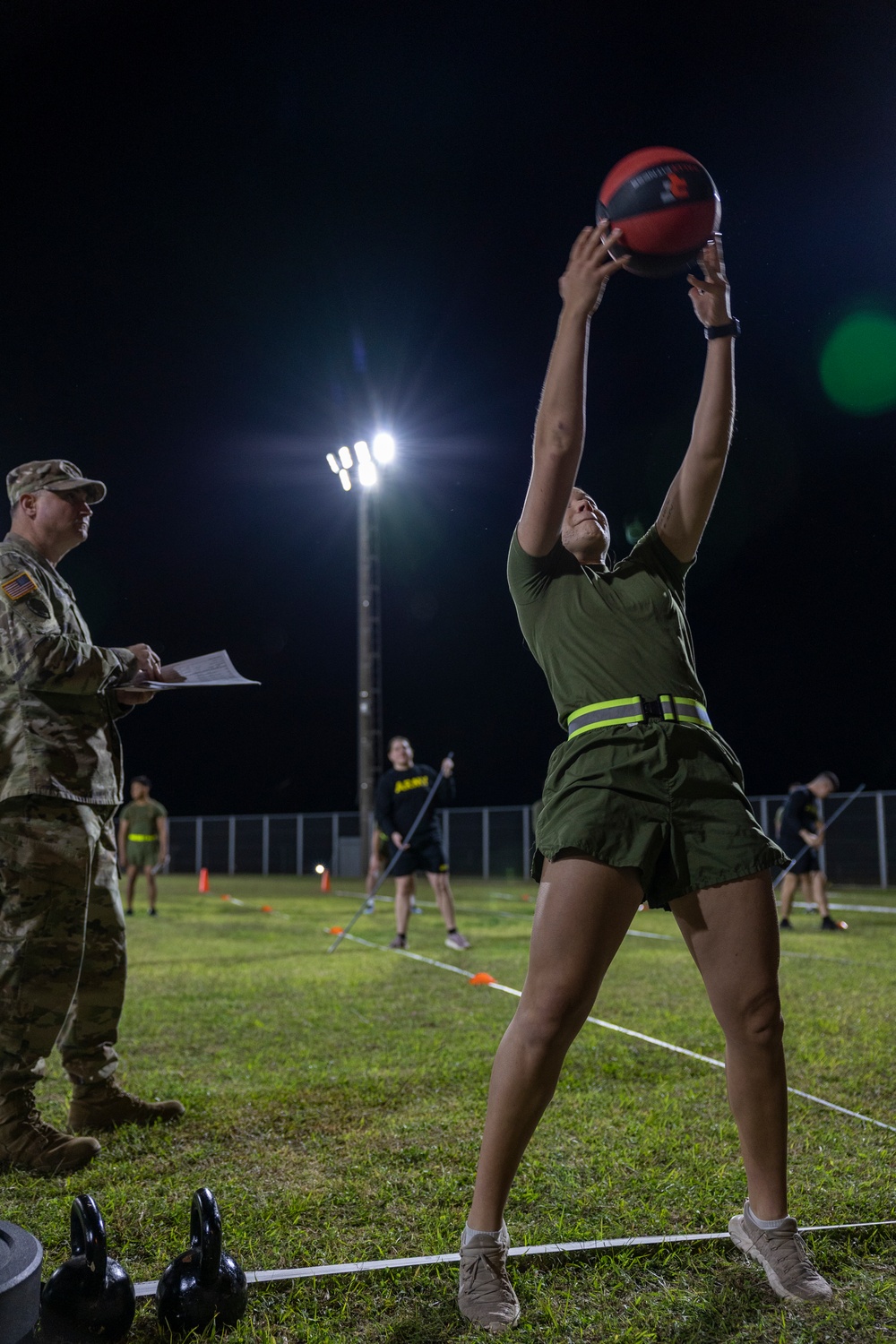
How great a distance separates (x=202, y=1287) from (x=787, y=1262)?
4.32 feet

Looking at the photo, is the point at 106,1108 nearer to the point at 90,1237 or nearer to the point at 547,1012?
the point at 90,1237

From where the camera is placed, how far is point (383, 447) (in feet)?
79.2

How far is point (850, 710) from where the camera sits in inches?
1690

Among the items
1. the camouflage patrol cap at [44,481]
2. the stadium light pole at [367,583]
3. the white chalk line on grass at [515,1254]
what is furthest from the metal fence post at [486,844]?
the white chalk line on grass at [515,1254]

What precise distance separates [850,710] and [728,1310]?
44.8m

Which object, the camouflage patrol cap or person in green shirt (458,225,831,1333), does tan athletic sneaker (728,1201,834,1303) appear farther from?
the camouflage patrol cap

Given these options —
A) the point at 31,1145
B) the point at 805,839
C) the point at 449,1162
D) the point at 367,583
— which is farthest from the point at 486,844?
the point at 31,1145

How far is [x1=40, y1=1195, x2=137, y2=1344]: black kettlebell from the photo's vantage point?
1.87 meters

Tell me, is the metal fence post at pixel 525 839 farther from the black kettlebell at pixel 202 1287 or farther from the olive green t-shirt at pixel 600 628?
the black kettlebell at pixel 202 1287

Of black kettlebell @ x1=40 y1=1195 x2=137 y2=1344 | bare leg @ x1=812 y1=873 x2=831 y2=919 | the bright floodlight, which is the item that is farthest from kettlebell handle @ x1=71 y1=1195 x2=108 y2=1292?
the bright floodlight

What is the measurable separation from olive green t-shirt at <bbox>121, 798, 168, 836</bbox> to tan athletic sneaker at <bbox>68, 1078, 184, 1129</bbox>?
10.8 m

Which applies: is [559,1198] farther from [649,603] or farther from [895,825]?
[895,825]

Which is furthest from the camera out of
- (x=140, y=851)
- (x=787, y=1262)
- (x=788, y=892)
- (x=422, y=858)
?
(x=140, y=851)

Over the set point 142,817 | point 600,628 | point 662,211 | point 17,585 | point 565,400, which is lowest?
point 142,817
